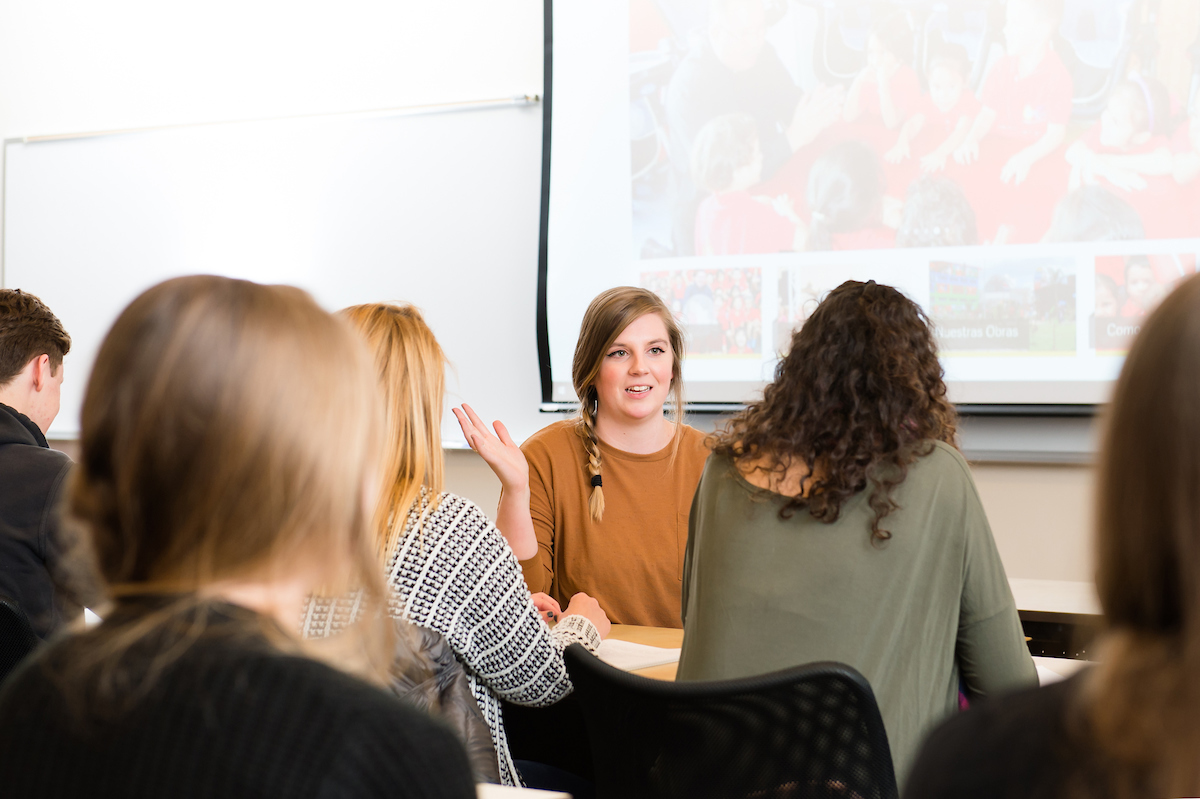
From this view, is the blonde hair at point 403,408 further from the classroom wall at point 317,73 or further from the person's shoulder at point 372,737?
the classroom wall at point 317,73

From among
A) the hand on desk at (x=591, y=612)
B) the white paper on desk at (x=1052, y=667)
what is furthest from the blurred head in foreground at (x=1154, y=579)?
the hand on desk at (x=591, y=612)

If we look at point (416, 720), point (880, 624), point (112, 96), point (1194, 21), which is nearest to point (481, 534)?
point (880, 624)

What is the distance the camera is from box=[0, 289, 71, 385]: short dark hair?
7.20 ft

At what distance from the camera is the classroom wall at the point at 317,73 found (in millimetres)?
2857

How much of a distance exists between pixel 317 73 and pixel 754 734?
10.7 feet

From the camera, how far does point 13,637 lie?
1.50m

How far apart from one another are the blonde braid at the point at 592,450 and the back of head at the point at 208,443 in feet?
5.29

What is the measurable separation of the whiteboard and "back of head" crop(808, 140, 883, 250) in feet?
3.18

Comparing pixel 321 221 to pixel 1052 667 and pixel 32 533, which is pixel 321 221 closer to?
pixel 32 533

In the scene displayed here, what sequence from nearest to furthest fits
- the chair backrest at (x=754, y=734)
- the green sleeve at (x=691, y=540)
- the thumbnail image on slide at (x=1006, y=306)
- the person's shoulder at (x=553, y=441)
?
the chair backrest at (x=754, y=734)
the green sleeve at (x=691, y=540)
the person's shoulder at (x=553, y=441)
the thumbnail image on slide at (x=1006, y=306)

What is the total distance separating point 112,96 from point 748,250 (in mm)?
2691

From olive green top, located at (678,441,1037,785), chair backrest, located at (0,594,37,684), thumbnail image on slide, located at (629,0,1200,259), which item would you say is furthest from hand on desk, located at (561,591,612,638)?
thumbnail image on slide, located at (629,0,1200,259)

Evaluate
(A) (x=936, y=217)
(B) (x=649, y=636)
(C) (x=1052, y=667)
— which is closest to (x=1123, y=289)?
(A) (x=936, y=217)

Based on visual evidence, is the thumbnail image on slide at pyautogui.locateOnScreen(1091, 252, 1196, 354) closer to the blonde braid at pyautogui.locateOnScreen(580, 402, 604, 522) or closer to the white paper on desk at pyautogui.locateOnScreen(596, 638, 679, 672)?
the blonde braid at pyautogui.locateOnScreen(580, 402, 604, 522)
